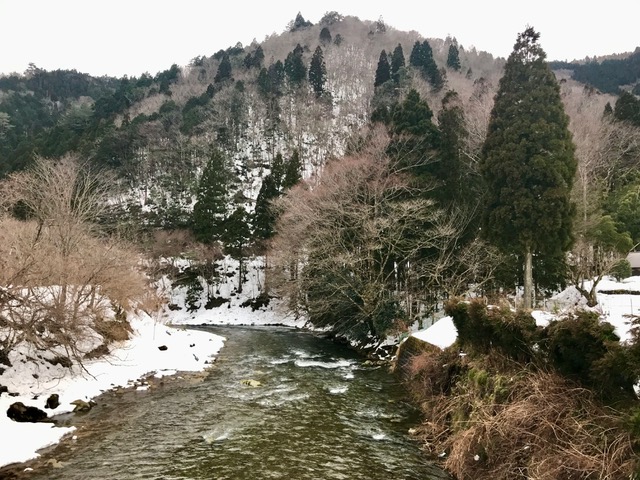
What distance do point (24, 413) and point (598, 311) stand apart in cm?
1258

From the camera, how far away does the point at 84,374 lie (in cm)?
1376

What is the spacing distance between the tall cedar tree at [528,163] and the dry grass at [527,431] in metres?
10.5

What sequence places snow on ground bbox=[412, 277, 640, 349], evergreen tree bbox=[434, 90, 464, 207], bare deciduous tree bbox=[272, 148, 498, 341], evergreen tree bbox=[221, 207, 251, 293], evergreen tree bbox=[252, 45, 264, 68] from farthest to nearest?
evergreen tree bbox=[252, 45, 264, 68], evergreen tree bbox=[221, 207, 251, 293], evergreen tree bbox=[434, 90, 464, 207], bare deciduous tree bbox=[272, 148, 498, 341], snow on ground bbox=[412, 277, 640, 349]

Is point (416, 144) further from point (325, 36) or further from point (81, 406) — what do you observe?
point (325, 36)

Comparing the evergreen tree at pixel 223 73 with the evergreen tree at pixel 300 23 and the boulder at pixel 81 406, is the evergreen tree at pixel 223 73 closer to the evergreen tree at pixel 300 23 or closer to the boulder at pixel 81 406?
the evergreen tree at pixel 300 23

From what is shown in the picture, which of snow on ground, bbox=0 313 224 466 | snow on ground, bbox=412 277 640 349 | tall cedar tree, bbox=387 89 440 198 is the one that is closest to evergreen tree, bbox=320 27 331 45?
tall cedar tree, bbox=387 89 440 198

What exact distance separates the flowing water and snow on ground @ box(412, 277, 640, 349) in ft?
6.93

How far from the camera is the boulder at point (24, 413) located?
9977 mm

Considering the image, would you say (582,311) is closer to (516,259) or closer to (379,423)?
(379,423)

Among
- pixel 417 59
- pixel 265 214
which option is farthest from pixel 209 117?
pixel 417 59

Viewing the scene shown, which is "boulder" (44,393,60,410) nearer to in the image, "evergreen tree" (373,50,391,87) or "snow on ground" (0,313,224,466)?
"snow on ground" (0,313,224,466)

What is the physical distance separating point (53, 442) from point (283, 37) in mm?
105007

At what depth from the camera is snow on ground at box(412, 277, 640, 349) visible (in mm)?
7602

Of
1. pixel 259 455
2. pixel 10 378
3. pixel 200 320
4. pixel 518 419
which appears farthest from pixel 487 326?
pixel 200 320
